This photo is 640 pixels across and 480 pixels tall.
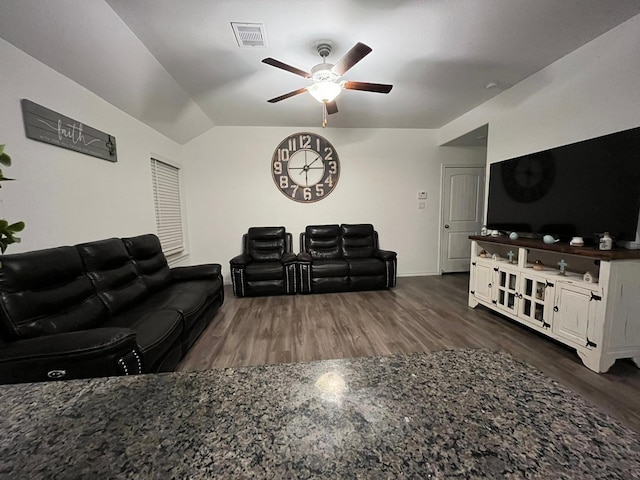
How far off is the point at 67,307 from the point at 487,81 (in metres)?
4.28

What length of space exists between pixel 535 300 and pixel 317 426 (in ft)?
9.00

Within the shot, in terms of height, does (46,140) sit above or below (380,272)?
above

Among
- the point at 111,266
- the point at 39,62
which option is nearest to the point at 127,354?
the point at 111,266

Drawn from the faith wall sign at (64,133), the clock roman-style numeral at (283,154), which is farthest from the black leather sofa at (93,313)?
the clock roman-style numeral at (283,154)

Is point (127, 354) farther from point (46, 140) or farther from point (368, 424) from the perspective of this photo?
point (46, 140)

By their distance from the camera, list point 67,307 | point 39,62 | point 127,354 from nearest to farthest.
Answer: point 127,354
point 67,307
point 39,62

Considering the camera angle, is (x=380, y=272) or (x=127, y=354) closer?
(x=127, y=354)

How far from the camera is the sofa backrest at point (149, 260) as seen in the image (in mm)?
2459

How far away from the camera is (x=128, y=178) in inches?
108

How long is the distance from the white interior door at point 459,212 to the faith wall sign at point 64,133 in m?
4.77

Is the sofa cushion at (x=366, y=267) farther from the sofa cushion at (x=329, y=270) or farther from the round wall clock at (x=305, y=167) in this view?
the round wall clock at (x=305, y=167)

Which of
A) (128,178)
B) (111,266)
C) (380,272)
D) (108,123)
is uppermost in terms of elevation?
(108,123)

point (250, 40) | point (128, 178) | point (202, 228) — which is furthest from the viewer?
point (202, 228)

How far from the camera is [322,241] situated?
4207mm
